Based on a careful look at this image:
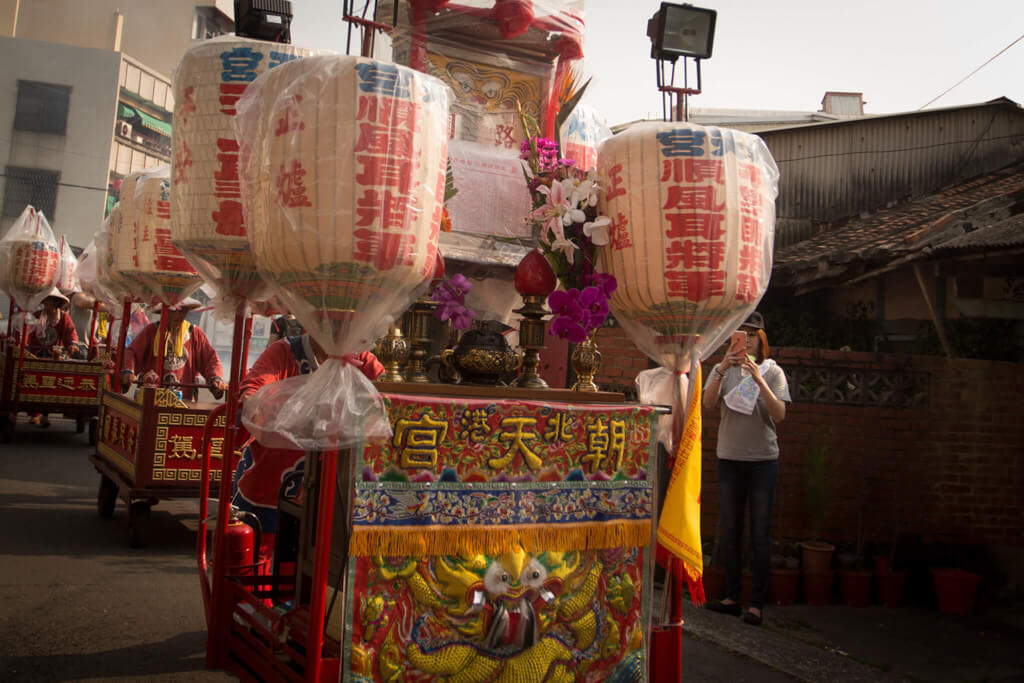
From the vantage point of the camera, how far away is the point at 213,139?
3.53 m

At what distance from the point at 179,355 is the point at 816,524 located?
18.0ft

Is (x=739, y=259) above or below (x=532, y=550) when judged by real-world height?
above

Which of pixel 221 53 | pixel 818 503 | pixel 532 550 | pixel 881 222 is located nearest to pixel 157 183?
pixel 221 53

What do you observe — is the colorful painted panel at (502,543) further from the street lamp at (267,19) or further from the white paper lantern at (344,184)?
the street lamp at (267,19)

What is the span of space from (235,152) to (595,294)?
5.56 feet

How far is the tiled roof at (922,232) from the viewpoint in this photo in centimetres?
677

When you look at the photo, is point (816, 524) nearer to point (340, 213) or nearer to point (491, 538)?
point (491, 538)

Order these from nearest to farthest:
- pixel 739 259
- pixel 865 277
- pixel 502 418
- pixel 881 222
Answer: pixel 502 418 → pixel 739 259 → pixel 865 277 → pixel 881 222

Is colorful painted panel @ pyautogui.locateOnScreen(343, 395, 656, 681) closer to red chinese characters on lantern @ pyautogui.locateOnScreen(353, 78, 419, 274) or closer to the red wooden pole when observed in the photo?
A: red chinese characters on lantern @ pyautogui.locateOnScreen(353, 78, 419, 274)

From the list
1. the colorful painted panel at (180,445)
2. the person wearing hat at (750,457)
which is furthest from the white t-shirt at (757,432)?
the colorful painted panel at (180,445)

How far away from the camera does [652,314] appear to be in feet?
11.3

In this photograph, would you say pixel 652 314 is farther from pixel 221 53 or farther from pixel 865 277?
pixel 865 277

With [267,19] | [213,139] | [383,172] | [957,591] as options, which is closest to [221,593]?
[213,139]

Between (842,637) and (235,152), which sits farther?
(842,637)
